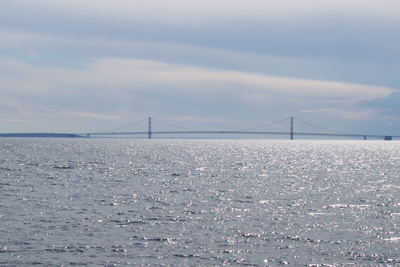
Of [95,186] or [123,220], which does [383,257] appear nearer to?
[123,220]

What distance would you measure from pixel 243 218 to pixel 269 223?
197 centimetres

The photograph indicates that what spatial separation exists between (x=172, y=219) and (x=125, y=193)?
40.9 feet

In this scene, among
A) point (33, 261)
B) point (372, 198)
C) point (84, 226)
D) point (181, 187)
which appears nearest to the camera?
point (33, 261)

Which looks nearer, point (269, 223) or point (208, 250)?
point (208, 250)

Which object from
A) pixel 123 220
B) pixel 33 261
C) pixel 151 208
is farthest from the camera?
pixel 151 208

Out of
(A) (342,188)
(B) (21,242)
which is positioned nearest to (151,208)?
(B) (21,242)

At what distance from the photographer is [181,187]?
147 feet

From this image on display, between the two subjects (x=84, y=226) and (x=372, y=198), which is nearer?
(x=84, y=226)

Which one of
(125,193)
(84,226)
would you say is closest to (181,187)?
(125,193)

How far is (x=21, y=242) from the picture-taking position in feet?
72.2

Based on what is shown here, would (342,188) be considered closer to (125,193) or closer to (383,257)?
(125,193)

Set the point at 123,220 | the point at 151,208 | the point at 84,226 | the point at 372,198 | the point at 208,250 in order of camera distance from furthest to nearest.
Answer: the point at 372,198 < the point at 151,208 < the point at 123,220 < the point at 84,226 < the point at 208,250

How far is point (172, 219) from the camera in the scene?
2803 centimetres

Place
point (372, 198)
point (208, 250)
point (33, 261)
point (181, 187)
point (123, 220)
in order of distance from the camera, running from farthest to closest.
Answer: point (181, 187), point (372, 198), point (123, 220), point (208, 250), point (33, 261)
